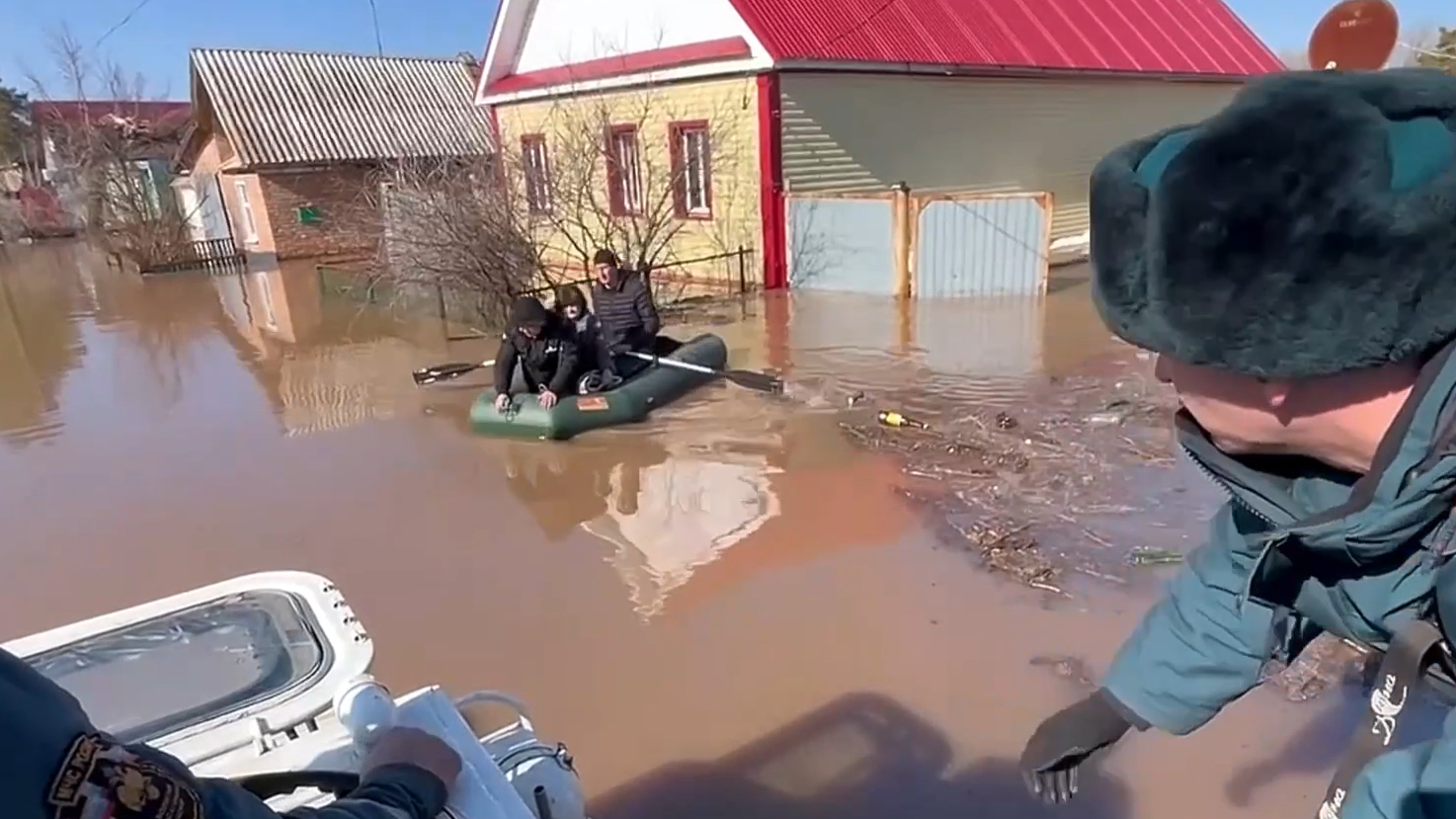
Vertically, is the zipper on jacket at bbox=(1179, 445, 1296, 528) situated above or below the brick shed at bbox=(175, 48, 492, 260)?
below

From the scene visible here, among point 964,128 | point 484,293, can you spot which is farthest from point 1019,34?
point 484,293

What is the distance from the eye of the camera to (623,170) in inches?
527

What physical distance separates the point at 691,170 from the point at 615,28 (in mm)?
2465

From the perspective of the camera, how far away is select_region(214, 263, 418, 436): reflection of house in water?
8.33m

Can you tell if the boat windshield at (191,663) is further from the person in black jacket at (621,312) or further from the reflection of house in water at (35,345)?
the reflection of house in water at (35,345)

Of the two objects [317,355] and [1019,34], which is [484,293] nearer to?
[317,355]

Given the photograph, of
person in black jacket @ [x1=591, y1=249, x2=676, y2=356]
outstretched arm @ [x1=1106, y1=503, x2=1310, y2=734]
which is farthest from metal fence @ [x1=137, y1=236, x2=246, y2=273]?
outstretched arm @ [x1=1106, y1=503, x2=1310, y2=734]

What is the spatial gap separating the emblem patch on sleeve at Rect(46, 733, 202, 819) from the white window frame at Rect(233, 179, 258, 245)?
70.0 feet

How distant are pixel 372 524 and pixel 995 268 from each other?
26.7 ft

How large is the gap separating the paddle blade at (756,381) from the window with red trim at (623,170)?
5935 mm

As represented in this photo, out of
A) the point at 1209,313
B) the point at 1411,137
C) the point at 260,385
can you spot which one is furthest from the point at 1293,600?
the point at 260,385

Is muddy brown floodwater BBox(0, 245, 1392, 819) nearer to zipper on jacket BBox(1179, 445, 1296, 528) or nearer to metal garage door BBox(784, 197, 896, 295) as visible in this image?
Answer: metal garage door BBox(784, 197, 896, 295)

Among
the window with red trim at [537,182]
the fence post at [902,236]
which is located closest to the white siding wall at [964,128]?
the fence post at [902,236]

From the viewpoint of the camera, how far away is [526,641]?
170 inches
